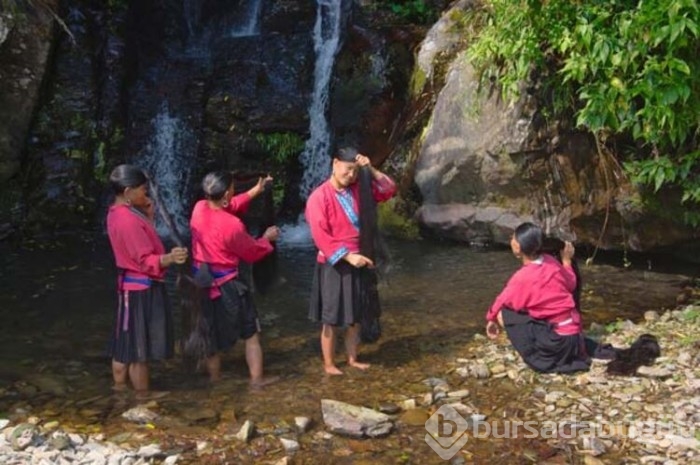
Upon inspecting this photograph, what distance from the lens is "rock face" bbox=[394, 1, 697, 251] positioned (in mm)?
9008

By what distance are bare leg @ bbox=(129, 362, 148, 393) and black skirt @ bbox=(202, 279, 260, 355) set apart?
0.53 m

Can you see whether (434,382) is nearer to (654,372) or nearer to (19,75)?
(654,372)

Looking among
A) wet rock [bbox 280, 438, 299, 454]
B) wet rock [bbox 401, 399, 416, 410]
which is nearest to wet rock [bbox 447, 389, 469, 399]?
wet rock [bbox 401, 399, 416, 410]

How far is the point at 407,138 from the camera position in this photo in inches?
461

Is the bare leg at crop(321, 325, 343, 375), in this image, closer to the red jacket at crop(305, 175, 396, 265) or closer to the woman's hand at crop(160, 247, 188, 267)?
the red jacket at crop(305, 175, 396, 265)

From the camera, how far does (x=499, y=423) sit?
5.07 m

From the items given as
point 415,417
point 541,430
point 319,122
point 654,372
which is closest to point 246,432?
point 415,417

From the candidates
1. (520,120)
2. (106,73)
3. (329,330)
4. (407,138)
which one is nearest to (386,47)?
(407,138)

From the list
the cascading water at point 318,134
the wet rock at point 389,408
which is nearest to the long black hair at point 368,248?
the wet rock at point 389,408

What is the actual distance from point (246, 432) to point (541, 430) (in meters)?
2.00

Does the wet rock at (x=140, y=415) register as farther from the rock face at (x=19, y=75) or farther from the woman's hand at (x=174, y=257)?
the rock face at (x=19, y=75)

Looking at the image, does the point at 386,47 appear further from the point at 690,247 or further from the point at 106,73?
the point at 690,247

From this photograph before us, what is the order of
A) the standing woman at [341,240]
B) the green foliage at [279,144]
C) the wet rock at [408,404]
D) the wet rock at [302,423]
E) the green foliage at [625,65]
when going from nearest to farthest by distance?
1. the wet rock at [302,423]
2. the wet rock at [408,404]
3. the standing woman at [341,240]
4. the green foliage at [625,65]
5. the green foliage at [279,144]

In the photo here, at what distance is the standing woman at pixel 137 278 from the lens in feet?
17.6
